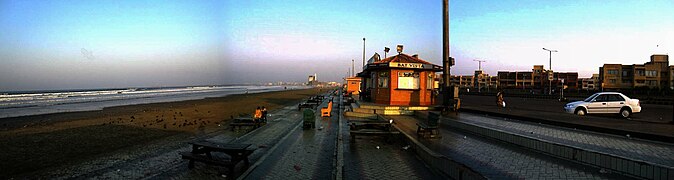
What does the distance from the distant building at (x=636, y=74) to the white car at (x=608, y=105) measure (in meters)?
48.0

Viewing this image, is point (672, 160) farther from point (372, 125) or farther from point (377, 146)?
point (372, 125)

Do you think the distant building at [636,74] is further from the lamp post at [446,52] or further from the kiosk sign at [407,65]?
the lamp post at [446,52]

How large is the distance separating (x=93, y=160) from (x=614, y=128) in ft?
45.0

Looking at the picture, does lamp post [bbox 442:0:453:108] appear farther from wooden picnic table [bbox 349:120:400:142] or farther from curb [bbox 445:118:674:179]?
curb [bbox 445:118:674:179]

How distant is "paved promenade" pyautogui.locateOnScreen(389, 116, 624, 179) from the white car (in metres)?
9.35

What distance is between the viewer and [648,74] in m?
54.1

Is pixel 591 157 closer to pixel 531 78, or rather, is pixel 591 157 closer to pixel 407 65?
pixel 407 65

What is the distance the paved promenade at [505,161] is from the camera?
537cm

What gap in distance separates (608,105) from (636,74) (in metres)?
53.7

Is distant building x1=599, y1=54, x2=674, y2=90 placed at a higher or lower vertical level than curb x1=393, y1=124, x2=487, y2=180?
higher

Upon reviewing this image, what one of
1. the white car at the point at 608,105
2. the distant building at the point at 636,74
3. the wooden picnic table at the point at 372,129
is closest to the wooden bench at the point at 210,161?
the wooden picnic table at the point at 372,129

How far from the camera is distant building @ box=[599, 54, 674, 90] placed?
177 feet

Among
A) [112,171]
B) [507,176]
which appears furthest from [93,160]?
[507,176]

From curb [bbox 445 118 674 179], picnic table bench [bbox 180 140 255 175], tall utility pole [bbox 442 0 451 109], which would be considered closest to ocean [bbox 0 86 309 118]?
picnic table bench [bbox 180 140 255 175]
